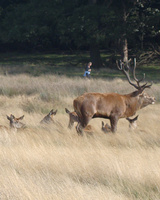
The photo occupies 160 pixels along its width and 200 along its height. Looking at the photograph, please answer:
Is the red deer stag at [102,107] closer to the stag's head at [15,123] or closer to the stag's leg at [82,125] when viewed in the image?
the stag's leg at [82,125]

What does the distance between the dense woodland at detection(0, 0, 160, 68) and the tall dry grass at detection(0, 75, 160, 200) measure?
676 inches

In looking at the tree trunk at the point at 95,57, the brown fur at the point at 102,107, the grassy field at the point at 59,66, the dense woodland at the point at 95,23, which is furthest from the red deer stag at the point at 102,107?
the tree trunk at the point at 95,57

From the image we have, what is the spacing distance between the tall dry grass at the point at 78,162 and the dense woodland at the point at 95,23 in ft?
56.3

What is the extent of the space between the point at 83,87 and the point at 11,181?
34.9ft

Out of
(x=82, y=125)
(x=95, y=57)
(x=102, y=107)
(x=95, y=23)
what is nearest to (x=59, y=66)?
(x=95, y=57)

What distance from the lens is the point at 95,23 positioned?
91.0 ft

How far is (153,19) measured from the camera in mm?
27406

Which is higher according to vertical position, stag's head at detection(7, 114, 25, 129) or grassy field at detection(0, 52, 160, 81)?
stag's head at detection(7, 114, 25, 129)

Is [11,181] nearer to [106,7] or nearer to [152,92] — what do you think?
[152,92]

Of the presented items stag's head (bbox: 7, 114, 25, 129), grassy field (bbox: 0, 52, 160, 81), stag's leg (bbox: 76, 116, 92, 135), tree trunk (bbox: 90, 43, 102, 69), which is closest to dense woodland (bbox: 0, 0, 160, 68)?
tree trunk (bbox: 90, 43, 102, 69)

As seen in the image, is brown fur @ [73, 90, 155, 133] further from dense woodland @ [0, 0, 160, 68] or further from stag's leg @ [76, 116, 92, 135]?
dense woodland @ [0, 0, 160, 68]

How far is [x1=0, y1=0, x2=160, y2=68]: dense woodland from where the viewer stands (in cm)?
2770

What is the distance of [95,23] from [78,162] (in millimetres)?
21663

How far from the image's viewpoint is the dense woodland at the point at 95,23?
2770cm
